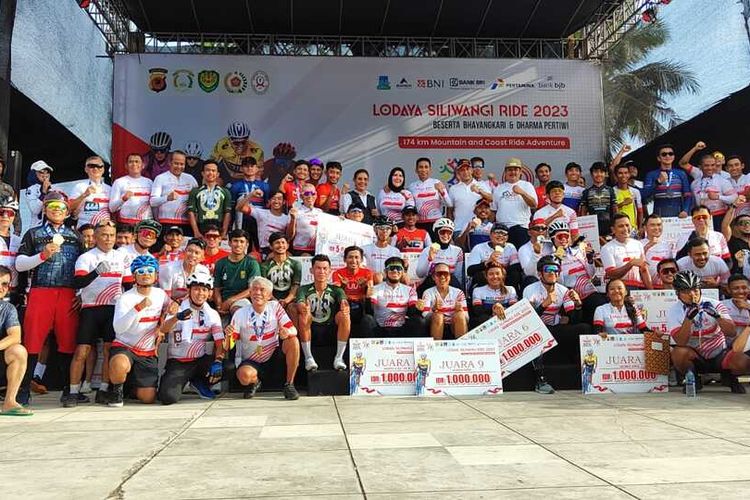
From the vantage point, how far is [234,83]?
1212cm

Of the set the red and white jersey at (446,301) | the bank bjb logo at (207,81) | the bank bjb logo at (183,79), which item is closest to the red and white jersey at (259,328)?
the red and white jersey at (446,301)

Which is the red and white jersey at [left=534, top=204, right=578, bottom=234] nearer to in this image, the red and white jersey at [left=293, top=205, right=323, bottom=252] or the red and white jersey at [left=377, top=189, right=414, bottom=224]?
the red and white jersey at [left=377, top=189, right=414, bottom=224]

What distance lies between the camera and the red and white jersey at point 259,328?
5984 mm

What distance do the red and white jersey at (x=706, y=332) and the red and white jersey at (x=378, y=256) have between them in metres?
3.22

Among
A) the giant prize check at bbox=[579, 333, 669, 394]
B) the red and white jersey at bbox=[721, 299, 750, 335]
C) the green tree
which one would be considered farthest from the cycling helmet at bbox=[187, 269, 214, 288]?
the green tree

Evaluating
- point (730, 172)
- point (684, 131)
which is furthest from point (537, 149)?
point (730, 172)

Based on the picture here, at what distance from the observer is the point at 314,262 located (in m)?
6.40

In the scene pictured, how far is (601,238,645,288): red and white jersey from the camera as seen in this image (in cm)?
727

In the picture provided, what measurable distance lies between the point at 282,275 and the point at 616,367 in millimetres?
3731

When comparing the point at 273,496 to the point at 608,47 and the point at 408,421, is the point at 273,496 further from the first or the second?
the point at 608,47

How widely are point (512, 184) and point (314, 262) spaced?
3.60 m

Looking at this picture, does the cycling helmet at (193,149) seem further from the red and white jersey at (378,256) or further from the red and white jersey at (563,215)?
the red and white jersey at (563,215)

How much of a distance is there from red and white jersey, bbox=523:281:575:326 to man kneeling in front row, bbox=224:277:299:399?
2.71 m

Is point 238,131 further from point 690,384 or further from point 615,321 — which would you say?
point 690,384
